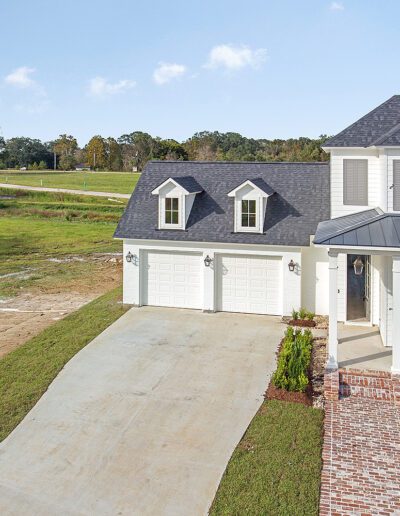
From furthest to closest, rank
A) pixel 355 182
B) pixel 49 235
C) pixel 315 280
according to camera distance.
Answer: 1. pixel 49 235
2. pixel 315 280
3. pixel 355 182

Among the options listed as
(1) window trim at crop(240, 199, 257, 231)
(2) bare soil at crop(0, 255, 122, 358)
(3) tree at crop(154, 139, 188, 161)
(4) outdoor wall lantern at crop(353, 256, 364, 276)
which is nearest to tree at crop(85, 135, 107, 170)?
(3) tree at crop(154, 139, 188, 161)

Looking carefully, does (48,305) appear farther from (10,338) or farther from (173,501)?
(173,501)

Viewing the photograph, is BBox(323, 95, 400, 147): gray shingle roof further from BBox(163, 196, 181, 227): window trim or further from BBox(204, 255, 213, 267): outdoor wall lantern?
BBox(163, 196, 181, 227): window trim

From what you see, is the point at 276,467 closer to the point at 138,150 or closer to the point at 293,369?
the point at 293,369

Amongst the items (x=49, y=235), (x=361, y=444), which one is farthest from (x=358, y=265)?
(x=49, y=235)

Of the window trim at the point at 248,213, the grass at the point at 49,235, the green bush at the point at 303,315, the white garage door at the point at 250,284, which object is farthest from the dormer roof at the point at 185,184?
the grass at the point at 49,235

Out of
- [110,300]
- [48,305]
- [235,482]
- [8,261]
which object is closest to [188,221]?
[110,300]
